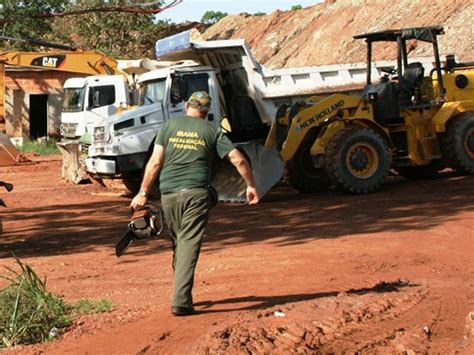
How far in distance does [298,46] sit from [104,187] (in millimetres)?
26379

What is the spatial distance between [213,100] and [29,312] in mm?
10130

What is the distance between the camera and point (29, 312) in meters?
7.79

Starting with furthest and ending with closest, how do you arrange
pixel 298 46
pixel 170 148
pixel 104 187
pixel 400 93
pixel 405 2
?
pixel 298 46, pixel 405 2, pixel 104 187, pixel 400 93, pixel 170 148

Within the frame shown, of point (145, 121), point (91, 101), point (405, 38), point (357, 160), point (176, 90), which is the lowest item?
point (357, 160)

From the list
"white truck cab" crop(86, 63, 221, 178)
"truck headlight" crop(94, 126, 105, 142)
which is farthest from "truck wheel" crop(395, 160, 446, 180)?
"truck headlight" crop(94, 126, 105, 142)

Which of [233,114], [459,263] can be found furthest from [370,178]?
[459,263]

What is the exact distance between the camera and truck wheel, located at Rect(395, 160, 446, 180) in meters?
18.6

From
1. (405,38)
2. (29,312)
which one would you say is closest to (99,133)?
(405,38)

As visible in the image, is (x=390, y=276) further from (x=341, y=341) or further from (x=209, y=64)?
(x=209, y=64)

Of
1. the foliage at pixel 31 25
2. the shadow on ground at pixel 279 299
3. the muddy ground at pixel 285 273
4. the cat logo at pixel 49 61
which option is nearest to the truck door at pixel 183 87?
the muddy ground at pixel 285 273

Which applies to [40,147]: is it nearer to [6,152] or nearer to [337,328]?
[6,152]

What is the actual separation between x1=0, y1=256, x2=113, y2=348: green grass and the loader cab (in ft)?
32.8

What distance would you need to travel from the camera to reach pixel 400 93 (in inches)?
687

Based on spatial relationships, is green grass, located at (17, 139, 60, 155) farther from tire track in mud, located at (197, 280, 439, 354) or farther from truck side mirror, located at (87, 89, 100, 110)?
tire track in mud, located at (197, 280, 439, 354)
